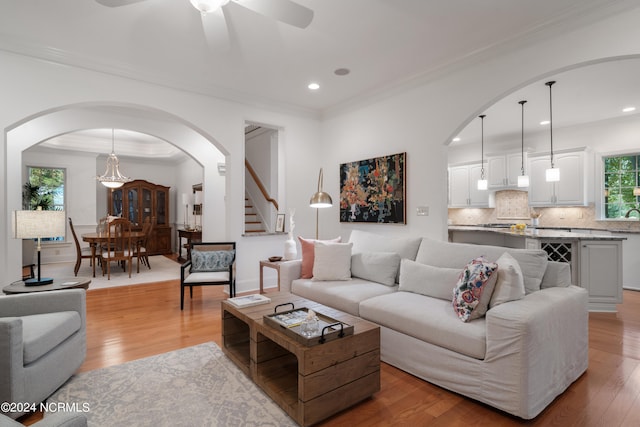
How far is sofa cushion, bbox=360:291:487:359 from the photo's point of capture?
201 cm

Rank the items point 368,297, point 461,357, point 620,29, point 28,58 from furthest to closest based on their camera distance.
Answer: point 28,58
point 368,297
point 620,29
point 461,357

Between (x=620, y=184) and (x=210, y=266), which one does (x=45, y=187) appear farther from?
(x=620, y=184)

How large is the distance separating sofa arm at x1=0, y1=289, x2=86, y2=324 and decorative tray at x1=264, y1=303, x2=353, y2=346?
141 cm

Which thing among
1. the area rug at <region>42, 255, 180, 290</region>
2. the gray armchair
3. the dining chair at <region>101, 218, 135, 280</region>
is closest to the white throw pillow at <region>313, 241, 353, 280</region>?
the gray armchair

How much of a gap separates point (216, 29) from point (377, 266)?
2686 millimetres

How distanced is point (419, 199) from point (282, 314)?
252 cm

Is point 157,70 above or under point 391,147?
above

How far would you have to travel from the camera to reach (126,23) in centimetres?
291

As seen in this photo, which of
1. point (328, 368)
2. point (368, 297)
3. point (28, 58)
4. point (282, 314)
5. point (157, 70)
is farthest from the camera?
point (157, 70)

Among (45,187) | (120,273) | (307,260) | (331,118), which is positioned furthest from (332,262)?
(45,187)

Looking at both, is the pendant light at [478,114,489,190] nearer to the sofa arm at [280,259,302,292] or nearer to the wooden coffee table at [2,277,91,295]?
the sofa arm at [280,259,302,292]

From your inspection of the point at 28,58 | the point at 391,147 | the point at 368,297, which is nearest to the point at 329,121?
the point at 391,147

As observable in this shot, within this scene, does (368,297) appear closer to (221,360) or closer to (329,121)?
(221,360)

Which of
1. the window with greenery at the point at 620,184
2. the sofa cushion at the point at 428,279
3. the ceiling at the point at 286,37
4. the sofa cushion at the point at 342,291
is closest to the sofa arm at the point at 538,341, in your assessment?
the sofa cushion at the point at 428,279
